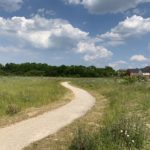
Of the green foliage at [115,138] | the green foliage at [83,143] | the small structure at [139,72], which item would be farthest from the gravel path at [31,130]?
the small structure at [139,72]

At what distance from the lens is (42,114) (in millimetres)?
16062

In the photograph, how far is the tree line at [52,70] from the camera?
132 metres

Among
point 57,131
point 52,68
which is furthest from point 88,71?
point 57,131

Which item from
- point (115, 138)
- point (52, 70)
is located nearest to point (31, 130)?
point (115, 138)

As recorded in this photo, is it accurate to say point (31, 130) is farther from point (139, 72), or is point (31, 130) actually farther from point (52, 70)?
point (52, 70)

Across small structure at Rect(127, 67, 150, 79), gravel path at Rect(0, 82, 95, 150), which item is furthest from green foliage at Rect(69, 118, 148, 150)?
small structure at Rect(127, 67, 150, 79)

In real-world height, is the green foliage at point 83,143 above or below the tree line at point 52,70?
below

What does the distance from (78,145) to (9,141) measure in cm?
232

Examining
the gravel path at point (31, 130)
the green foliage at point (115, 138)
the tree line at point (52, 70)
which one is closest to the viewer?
the green foliage at point (115, 138)

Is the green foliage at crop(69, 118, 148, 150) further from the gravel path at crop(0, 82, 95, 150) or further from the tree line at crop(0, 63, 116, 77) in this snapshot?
the tree line at crop(0, 63, 116, 77)

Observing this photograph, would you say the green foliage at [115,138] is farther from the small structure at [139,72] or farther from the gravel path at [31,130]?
the small structure at [139,72]

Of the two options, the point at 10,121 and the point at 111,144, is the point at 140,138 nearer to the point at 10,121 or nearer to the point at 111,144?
the point at 111,144

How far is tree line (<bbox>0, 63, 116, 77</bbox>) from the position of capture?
13238 cm

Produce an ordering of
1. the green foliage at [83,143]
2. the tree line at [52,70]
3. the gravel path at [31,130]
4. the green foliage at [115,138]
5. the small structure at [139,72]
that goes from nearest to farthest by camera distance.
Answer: the green foliage at [83,143] < the green foliage at [115,138] < the gravel path at [31,130] < the small structure at [139,72] < the tree line at [52,70]
